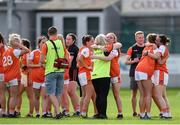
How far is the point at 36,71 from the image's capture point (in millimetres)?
21562

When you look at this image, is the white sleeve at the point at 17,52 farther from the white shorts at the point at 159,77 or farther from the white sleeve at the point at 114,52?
the white shorts at the point at 159,77

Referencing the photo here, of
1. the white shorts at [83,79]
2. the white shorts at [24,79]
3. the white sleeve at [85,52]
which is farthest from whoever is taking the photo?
the white shorts at [24,79]

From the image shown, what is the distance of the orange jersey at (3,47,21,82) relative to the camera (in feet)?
69.2

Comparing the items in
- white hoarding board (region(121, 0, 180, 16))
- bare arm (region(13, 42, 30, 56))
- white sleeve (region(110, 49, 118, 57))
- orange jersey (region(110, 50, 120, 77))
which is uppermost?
white hoarding board (region(121, 0, 180, 16))

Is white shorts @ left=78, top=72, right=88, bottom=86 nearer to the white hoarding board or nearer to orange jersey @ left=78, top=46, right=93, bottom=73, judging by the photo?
orange jersey @ left=78, top=46, right=93, bottom=73

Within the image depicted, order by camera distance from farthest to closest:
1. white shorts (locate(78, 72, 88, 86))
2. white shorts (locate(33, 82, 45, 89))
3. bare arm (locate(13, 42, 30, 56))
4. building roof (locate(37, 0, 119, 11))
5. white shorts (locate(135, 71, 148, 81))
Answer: building roof (locate(37, 0, 119, 11)) → white shorts (locate(33, 82, 45, 89)) → white shorts (locate(78, 72, 88, 86)) → bare arm (locate(13, 42, 30, 56)) → white shorts (locate(135, 71, 148, 81))

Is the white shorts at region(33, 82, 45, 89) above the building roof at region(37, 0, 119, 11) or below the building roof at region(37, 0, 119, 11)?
below

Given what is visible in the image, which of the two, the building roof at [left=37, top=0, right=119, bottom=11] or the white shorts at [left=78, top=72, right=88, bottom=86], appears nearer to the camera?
the white shorts at [left=78, top=72, right=88, bottom=86]

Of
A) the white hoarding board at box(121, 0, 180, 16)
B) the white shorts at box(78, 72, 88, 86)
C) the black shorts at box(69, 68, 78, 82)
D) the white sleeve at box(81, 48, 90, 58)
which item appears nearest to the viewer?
the white sleeve at box(81, 48, 90, 58)

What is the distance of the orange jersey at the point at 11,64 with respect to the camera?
21.1 meters

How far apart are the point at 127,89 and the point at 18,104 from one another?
17.9 meters

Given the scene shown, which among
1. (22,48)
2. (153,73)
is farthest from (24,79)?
(153,73)

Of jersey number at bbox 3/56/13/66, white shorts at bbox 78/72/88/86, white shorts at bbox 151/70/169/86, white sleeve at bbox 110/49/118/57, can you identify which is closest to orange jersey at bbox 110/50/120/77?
white sleeve at bbox 110/49/118/57

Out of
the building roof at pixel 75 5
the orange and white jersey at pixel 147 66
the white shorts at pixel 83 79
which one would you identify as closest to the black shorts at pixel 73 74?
the white shorts at pixel 83 79
